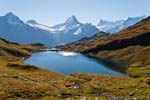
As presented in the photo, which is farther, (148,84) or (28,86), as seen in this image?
(148,84)

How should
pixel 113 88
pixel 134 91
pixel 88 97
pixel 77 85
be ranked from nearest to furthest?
1. pixel 88 97
2. pixel 134 91
3. pixel 113 88
4. pixel 77 85

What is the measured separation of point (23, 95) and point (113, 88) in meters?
28.6

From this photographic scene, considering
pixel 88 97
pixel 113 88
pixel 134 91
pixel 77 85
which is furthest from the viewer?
pixel 77 85

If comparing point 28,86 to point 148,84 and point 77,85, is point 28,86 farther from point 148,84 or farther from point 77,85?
point 148,84

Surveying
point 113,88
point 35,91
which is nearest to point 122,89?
point 113,88

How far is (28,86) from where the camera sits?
92.9 meters

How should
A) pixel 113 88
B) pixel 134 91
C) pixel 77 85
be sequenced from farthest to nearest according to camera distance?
1. pixel 77 85
2. pixel 113 88
3. pixel 134 91

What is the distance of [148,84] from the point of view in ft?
325

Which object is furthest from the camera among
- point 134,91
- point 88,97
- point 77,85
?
point 77,85

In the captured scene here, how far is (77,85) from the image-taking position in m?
106

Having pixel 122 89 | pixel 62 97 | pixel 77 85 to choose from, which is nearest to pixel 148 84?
pixel 122 89

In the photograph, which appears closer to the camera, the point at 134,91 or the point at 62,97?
the point at 62,97

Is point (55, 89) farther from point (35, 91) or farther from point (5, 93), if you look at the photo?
point (5, 93)

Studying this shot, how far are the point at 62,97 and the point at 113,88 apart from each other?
20854mm
